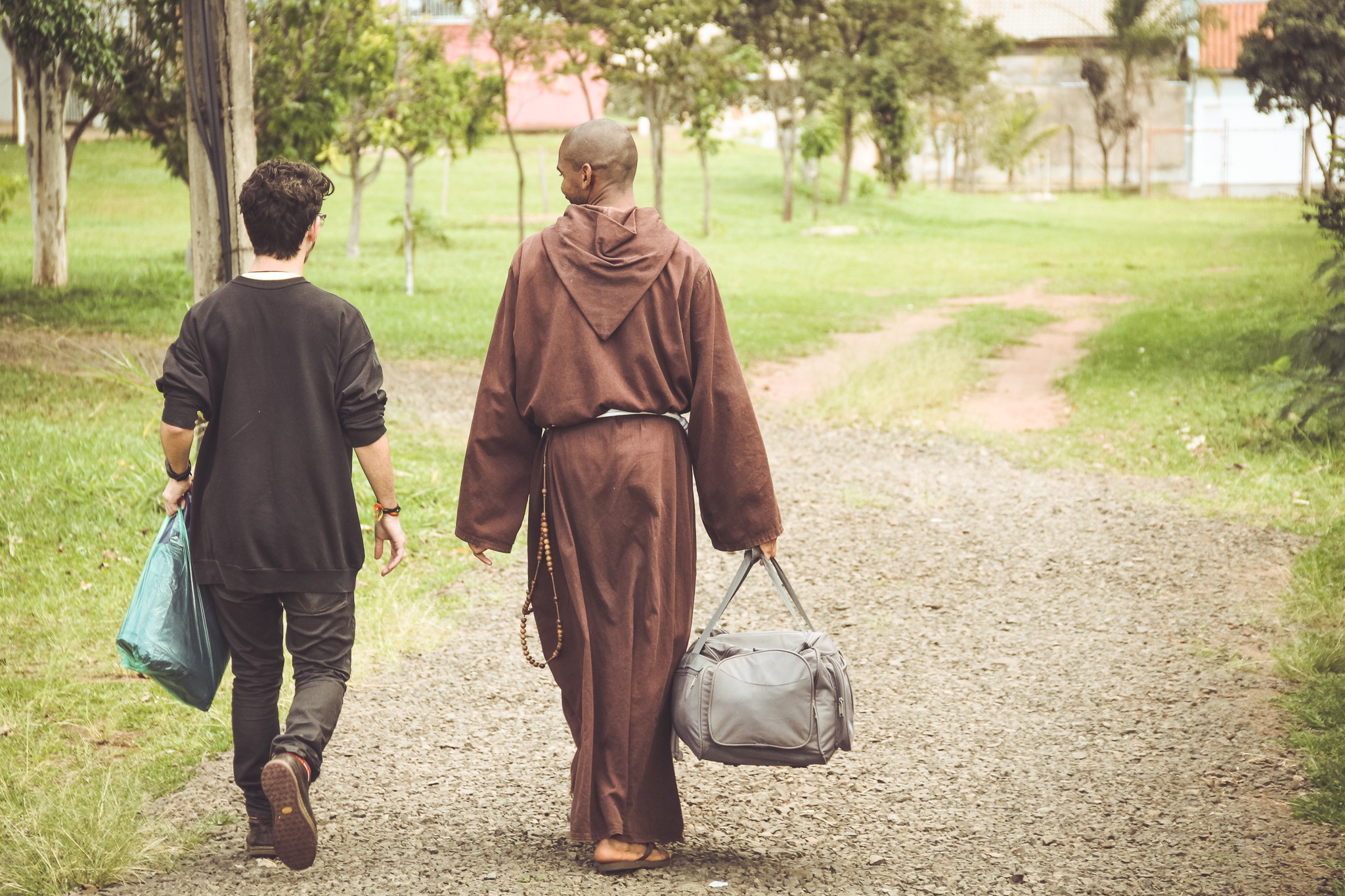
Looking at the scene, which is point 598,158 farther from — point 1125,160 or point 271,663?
point 1125,160

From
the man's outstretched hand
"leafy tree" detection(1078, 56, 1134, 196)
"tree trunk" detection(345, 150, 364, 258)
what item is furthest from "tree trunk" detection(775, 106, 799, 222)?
the man's outstretched hand

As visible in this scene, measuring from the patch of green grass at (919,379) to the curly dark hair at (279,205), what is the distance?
743 centimetres

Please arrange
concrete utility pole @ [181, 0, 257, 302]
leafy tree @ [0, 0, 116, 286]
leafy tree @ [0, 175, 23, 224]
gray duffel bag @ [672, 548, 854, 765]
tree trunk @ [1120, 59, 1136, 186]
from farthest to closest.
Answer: tree trunk @ [1120, 59, 1136, 186] < leafy tree @ [0, 0, 116, 286] < leafy tree @ [0, 175, 23, 224] < concrete utility pole @ [181, 0, 257, 302] < gray duffel bag @ [672, 548, 854, 765]

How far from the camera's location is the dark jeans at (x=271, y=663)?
329cm

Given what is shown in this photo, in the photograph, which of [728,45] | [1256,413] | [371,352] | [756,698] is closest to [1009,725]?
[756,698]

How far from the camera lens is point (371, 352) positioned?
3330 mm

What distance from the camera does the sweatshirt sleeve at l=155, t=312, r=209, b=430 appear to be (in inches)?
124

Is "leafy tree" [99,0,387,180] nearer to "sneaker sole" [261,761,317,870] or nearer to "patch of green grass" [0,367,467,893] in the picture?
"patch of green grass" [0,367,467,893]

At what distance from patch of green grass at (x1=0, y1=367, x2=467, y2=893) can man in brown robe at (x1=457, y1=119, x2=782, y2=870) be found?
3.91 ft

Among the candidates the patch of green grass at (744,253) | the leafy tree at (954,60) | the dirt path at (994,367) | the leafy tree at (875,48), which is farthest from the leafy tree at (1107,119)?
the dirt path at (994,367)

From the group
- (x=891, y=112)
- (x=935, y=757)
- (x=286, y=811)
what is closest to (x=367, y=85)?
(x=935, y=757)

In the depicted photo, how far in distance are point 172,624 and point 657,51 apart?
20.1 meters

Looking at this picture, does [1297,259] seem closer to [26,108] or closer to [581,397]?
[26,108]

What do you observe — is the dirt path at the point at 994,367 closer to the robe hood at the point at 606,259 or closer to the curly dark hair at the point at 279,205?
the robe hood at the point at 606,259
